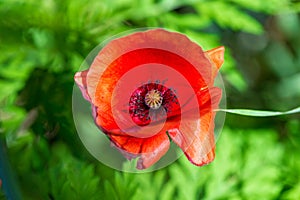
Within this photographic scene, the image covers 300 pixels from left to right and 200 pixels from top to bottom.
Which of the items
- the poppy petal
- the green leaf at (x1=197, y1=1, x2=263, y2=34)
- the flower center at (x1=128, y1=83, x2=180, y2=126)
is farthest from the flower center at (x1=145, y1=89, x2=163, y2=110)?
the green leaf at (x1=197, y1=1, x2=263, y2=34)

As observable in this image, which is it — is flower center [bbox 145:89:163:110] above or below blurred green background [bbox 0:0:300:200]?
above

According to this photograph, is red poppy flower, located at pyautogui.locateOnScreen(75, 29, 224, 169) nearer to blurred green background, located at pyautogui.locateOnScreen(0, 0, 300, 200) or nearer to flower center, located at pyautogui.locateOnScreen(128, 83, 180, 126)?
flower center, located at pyautogui.locateOnScreen(128, 83, 180, 126)

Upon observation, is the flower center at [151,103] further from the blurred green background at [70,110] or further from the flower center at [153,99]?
the blurred green background at [70,110]

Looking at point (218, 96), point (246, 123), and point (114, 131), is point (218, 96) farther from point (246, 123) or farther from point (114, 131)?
point (246, 123)

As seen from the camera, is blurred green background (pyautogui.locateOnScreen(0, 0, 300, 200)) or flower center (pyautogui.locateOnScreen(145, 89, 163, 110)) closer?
flower center (pyautogui.locateOnScreen(145, 89, 163, 110))

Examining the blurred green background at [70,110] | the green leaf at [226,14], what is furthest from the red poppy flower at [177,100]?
the green leaf at [226,14]

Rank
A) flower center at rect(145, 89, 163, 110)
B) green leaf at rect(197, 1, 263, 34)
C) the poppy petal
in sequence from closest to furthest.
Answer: the poppy petal → flower center at rect(145, 89, 163, 110) → green leaf at rect(197, 1, 263, 34)

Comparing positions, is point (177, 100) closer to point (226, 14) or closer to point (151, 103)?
point (151, 103)
